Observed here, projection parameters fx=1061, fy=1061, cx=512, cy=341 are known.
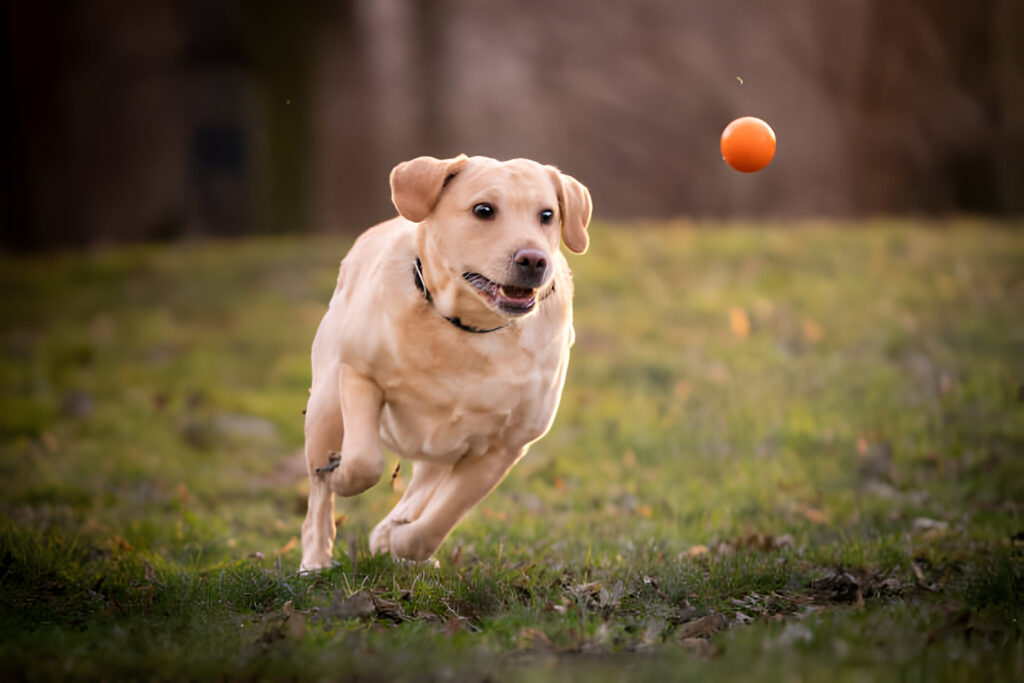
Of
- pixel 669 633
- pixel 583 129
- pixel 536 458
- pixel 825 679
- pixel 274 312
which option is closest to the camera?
pixel 825 679

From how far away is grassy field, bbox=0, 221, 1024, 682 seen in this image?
331cm

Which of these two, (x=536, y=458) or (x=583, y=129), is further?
(x=583, y=129)

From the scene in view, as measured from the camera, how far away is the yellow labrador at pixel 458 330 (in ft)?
12.5

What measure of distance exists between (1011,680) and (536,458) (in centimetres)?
482

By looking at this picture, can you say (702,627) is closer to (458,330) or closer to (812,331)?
(458,330)

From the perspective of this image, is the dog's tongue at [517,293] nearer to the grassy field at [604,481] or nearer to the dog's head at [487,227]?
the dog's head at [487,227]

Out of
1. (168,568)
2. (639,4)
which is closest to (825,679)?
(168,568)

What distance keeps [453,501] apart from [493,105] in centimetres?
1127

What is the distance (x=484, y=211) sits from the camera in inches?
150

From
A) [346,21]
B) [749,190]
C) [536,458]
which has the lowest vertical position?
[536,458]

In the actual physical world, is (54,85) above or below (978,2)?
below

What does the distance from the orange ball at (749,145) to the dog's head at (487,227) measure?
0.93 meters

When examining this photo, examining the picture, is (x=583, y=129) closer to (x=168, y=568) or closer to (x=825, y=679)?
(x=168, y=568)

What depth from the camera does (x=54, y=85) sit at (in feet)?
45.4
